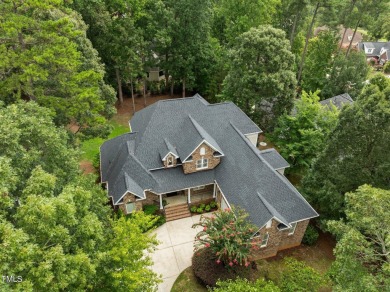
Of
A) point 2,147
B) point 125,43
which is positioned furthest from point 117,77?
point 2,147

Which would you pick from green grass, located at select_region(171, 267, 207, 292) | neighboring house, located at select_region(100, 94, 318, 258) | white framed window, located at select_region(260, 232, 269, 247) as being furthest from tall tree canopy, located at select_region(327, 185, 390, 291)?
green grass, located at select_region(171, 267, 207, 292)

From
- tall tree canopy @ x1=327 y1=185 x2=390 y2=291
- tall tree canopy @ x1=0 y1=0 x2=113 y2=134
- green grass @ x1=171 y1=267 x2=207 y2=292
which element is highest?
tall tree canopy @ x1=0 y1=0 x2=113 y2=134

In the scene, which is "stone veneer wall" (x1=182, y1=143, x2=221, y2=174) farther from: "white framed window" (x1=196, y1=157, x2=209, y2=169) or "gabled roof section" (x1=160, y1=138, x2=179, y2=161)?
"gabled roof section" (x1=160, y1=138, x2=179, y2=161)

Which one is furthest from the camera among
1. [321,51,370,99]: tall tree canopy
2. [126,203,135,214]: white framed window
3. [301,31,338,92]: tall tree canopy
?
[301,31,338,92]: tall tree canopy

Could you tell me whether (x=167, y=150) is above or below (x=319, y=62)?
below

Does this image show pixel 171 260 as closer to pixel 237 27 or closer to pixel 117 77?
pixel 117 77

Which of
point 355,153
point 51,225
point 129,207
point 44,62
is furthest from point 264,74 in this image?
point 51,225

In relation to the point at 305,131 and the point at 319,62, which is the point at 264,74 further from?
the point at 319,62
